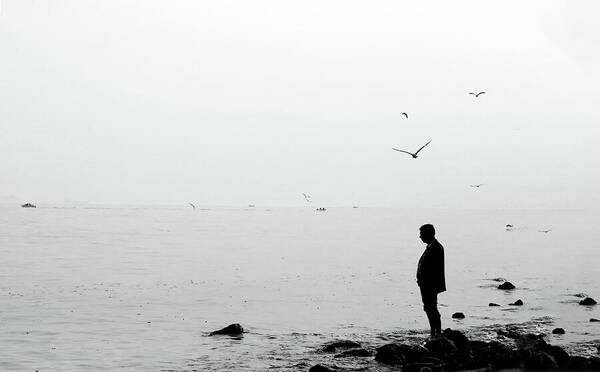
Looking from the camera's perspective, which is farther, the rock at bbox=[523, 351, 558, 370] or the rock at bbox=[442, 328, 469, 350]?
the rock at bbox=[442, 328, 469, 350]

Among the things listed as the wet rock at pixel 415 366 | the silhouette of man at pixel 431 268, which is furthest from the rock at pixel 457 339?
the wet rock at pixel 415 366

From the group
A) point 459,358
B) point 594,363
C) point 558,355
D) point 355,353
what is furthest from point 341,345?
point 594,363

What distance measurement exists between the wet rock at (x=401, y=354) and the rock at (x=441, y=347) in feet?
0.92

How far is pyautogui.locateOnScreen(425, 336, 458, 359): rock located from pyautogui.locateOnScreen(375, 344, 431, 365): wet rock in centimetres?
28

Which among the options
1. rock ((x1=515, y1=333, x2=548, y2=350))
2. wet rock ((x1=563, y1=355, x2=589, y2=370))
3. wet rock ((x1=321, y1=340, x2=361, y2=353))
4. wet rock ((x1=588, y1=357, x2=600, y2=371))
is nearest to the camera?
wet rock ((x1=588, y1=357, x2=600, y2=371))

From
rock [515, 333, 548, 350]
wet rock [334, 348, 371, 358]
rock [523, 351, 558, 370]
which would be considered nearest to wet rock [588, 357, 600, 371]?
rock [523, 351, 558, 370]

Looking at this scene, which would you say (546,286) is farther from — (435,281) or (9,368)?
(9,368)

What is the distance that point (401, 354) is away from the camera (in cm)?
1355

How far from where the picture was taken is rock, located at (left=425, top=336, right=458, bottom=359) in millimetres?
13641

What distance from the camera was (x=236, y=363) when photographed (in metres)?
14.4

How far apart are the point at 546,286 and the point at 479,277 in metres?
4.87

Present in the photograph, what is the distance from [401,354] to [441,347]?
3.12 feet

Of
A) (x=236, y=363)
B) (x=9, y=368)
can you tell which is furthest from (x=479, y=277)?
(x=9, y=368)

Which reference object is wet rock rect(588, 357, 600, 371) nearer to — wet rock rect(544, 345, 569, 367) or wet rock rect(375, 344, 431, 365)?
wet rock rect(544, 345, 569, 367)
